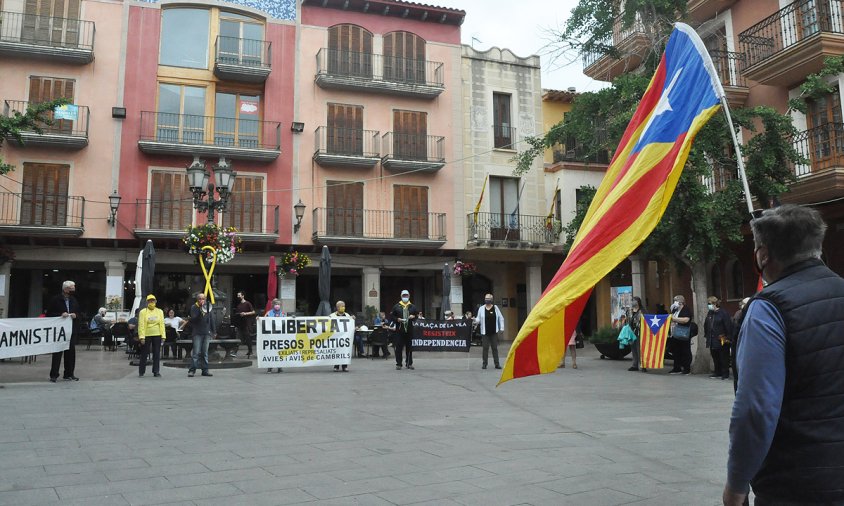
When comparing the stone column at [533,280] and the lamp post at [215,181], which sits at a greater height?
the lamp post at [215,181]

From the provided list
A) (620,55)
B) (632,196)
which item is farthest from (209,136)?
(632,196)

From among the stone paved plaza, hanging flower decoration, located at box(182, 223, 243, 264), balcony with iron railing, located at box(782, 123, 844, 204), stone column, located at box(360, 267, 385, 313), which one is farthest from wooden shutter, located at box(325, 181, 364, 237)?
balcony with iron railing, located at box(782, 123, 844, 204)

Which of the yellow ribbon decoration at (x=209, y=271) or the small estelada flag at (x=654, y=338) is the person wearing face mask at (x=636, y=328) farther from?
the yellow ribbon decoration at (x=209, y=271)

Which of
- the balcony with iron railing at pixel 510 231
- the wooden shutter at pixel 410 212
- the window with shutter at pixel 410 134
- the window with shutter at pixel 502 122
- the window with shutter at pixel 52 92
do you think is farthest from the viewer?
the window with shutter at pixel 502 122

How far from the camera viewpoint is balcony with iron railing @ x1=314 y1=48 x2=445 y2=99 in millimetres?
27984

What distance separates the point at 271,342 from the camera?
14695 mm

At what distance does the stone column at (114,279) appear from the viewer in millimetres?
25156

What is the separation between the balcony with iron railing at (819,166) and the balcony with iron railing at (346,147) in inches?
632

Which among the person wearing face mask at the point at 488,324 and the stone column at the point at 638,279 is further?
the stone column at the point at 638,279

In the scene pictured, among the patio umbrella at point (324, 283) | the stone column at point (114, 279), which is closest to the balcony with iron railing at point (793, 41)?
the patio umbrella at point (324, 283)

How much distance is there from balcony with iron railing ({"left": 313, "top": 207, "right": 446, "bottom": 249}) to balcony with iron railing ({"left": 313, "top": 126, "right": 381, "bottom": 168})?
6.58 ft

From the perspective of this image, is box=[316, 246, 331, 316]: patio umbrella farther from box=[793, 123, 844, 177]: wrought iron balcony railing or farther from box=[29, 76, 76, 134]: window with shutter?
box=[793, 123, 844, 177]: wrought iron balcony railing

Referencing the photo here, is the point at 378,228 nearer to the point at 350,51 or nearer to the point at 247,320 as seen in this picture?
the point at 350,51

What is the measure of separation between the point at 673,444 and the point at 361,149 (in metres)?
23.0
